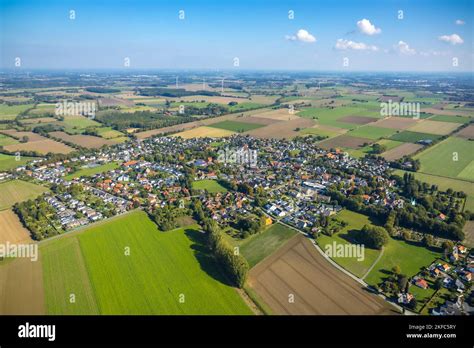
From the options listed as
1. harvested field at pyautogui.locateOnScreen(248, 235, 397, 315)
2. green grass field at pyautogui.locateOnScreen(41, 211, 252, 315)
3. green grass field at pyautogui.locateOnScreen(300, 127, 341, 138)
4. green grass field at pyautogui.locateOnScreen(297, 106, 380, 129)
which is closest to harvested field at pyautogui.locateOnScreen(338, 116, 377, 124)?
green grass field at pyautogui.locateOnScreen(297, 106, 380, 129)

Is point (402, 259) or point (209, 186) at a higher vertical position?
point (209, 186)

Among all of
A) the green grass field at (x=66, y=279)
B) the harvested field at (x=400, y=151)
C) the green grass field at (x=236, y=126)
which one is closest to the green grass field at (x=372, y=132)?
the harvested field at (x=400, y=151)

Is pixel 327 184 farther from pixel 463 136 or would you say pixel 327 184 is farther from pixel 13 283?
pixel 463 136

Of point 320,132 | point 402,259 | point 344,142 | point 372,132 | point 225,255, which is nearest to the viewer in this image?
point 225,255

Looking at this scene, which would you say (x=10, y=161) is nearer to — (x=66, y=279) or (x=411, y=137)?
(x=66, y=279)

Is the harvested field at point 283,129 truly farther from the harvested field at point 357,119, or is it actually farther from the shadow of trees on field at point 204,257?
the shadow of trees on field at point 204,257

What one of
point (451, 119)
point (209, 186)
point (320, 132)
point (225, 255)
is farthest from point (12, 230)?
point (451, 119)

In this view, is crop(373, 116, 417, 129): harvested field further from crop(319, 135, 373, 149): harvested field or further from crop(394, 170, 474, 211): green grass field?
crop(394, 170, 474, 211): green grass field
